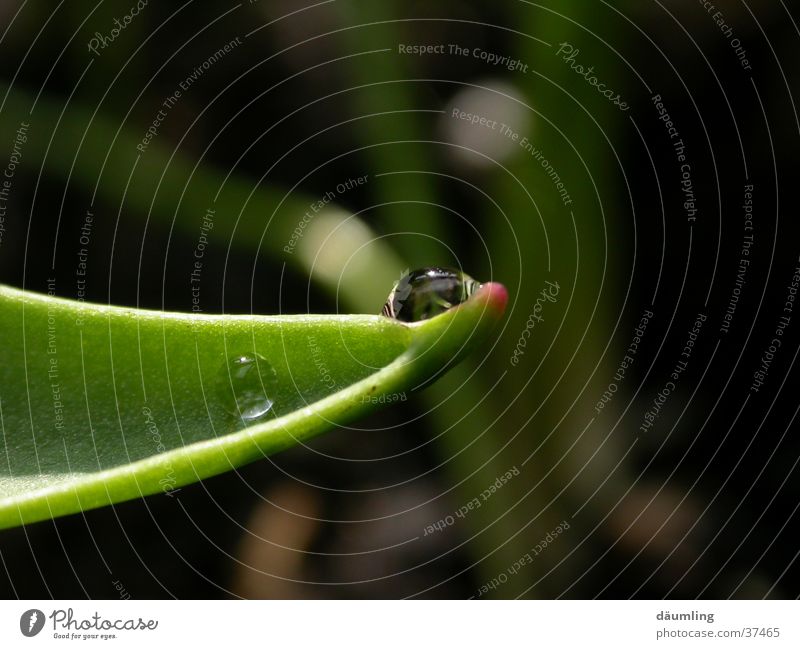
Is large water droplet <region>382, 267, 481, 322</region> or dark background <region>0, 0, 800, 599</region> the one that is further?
dark background <region>0, 0, 800, 599</region>

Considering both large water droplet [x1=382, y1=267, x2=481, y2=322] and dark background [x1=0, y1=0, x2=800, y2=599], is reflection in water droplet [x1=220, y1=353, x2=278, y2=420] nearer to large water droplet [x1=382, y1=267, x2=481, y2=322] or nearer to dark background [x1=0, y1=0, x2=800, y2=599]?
large water droplet [x1=382, y1=267, x2=481, y2=322]

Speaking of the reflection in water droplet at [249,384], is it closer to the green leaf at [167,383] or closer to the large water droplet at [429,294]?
the green leaf at [167,383]

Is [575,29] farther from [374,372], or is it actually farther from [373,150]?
[374,372]

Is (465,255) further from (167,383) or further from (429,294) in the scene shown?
(167,383)

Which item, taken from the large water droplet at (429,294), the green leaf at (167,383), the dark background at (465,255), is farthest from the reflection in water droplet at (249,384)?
the dark background at (465,255)

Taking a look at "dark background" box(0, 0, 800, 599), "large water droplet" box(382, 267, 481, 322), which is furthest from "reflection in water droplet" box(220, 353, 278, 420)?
"dark background" box(0, 0, 800, 599)
